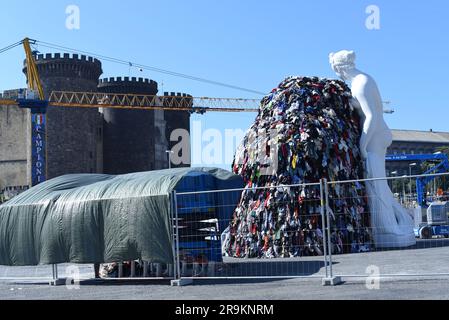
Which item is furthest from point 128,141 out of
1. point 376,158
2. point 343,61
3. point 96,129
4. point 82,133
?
point 376,158

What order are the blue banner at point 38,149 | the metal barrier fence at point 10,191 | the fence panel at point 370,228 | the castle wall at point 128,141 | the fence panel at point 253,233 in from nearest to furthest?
1. the fence panel at point 253,233
2. the fence panel at point 370,228
3. the blue banner at point 38,149
4. the metal barrier fence at point 10,191
5. the castle wall at point 128,141

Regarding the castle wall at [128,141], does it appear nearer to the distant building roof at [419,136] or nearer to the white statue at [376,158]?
the white statue at [376,158]

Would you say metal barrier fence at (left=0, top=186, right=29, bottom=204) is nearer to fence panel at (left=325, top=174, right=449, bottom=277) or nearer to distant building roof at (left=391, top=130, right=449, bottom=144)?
fence panel at (left=325, top=174, right=449, bottom=277)

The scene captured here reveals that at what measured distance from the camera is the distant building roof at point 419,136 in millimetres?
113750

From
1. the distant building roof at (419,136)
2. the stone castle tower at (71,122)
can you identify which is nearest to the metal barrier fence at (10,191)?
the stone castle tower at (71,122)

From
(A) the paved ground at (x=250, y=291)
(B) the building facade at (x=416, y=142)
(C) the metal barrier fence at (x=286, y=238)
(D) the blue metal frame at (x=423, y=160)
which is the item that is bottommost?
(A) the paved ground at (x=250, y=291)

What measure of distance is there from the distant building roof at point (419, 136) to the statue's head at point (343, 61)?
9677cm

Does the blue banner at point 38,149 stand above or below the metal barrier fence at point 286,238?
above

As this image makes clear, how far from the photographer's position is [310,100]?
1830cm

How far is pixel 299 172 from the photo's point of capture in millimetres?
17047

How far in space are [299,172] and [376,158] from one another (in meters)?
2.86

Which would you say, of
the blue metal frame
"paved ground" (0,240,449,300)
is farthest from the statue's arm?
the blue metal frame

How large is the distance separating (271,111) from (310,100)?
1261 millimetres

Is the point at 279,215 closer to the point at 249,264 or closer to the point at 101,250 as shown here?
the point at 249,264
